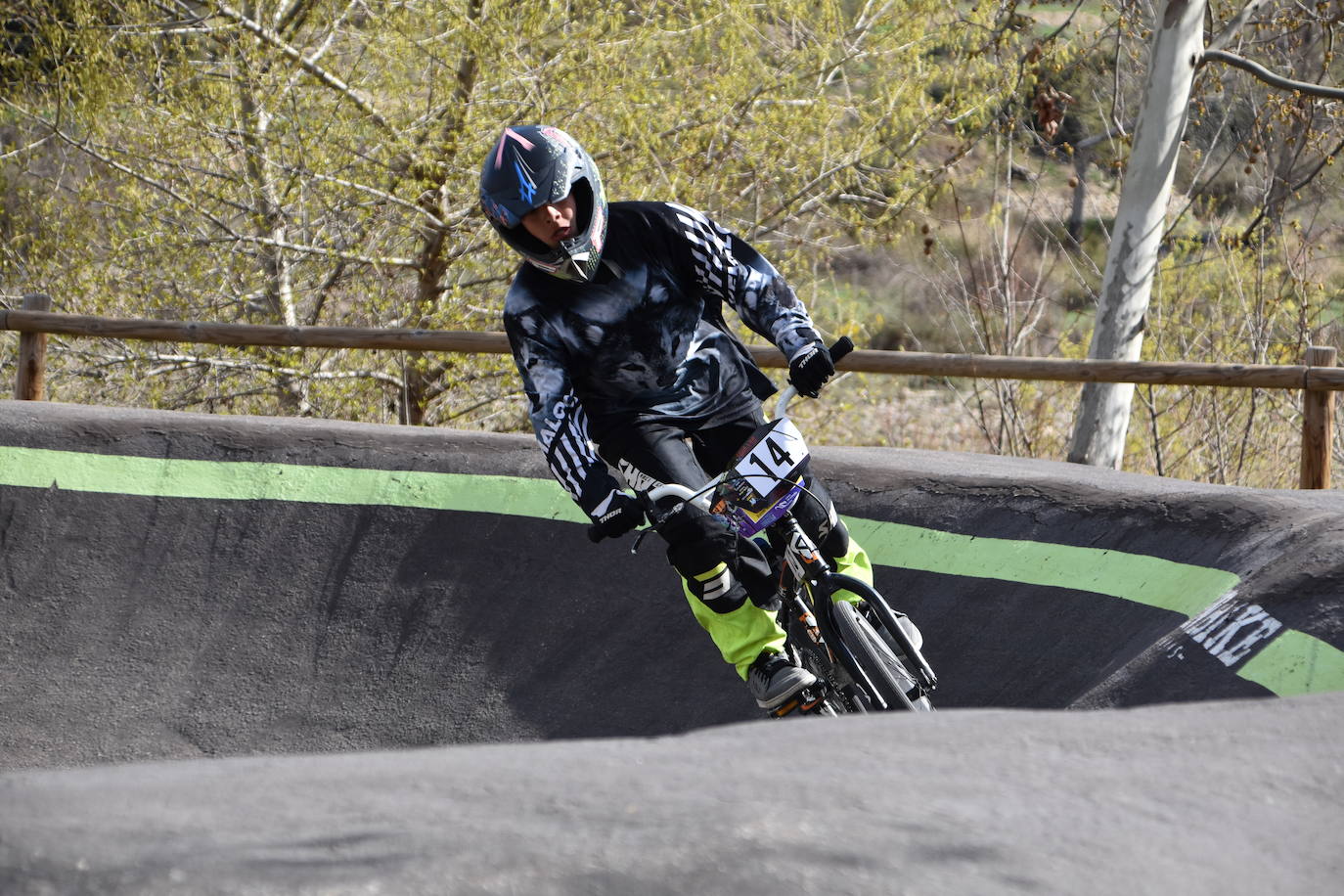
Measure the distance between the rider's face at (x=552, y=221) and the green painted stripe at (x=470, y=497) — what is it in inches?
94.8

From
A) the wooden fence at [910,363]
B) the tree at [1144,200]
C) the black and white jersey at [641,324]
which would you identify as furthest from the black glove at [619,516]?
the tree at [1144,200]

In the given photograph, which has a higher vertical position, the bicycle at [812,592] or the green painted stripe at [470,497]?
the bicycle at [812,592]

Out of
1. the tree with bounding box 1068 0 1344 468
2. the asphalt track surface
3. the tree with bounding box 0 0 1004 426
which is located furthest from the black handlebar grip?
the tree with bounding box 0 0 1004 426

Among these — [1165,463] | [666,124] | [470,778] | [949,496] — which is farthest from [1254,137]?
[470,778]

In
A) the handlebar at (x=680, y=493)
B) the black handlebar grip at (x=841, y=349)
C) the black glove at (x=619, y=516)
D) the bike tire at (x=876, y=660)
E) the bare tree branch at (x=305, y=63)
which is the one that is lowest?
the bare tree branch at (x=305, y=63)

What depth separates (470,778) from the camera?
1.87 m

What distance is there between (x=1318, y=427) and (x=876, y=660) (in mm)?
4152

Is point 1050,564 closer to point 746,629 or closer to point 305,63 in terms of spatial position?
point 746,629

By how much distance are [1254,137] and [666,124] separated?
476 centimetres

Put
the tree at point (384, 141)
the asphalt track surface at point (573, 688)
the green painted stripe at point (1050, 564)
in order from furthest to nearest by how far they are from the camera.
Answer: the tree at point (384, 141) → the green painted stripe at point (1050, 564) → the asphalt track surface at point (573, 688)

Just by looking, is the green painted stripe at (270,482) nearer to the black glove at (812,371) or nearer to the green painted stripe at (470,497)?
the green painted stripe at (470,497)

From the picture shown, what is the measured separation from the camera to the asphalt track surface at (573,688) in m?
1.65

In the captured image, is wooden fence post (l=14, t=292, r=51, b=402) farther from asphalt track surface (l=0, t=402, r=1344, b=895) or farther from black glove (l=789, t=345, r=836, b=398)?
black glove (l=789, t=345, r=836, b=398)

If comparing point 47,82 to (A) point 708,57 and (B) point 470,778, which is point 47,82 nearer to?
(A) point 708,57
